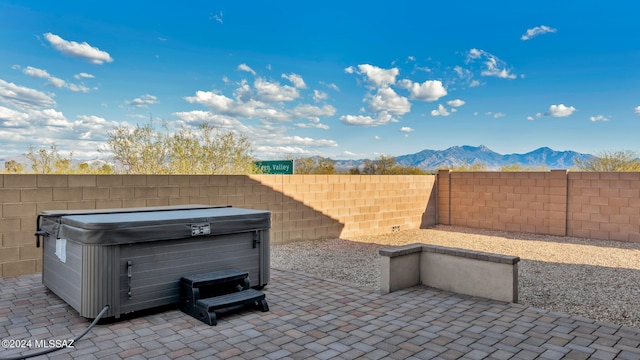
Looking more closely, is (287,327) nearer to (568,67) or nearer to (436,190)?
(436,190)

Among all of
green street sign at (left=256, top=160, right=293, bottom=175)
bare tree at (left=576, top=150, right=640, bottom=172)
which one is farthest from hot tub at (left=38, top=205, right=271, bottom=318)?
bare tree at (left=576, top=150, right=640, bottom=172)

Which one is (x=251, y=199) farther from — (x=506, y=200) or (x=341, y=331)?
(x=506, y=200)

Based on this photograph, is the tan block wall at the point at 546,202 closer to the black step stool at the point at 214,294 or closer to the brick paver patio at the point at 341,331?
the brick paver patio at the point at 341,331

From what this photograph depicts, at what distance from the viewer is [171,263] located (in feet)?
11.1

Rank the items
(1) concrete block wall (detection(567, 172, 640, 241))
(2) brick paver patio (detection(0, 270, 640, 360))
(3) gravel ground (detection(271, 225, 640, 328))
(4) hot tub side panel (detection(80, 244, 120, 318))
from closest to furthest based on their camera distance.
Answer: (2) brick paver patio (detection(0, 270, 640, 360)) < (4) hot tub side panel (detection(80, 244, 120, 318)) < (3) gravel ground (detection(271, 225, 640, 328)) < (1) concrete block wall (detection(567, 172, 640, 241))

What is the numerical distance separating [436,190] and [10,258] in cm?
987

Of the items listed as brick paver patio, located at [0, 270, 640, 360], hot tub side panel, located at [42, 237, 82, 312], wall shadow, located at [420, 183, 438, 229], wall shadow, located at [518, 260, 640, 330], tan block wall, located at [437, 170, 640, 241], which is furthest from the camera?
wall shadow, located at [420, 183, 438, 229]

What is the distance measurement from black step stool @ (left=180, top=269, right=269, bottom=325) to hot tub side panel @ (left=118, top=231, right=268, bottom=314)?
4.0 inches

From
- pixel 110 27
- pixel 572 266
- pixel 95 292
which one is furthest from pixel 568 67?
pixel 95 292

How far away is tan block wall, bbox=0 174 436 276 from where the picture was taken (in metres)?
4.81

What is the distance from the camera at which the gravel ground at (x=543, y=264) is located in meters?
4.00

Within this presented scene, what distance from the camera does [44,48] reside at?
28.5ft

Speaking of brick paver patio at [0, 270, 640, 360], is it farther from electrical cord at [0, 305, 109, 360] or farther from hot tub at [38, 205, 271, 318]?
hot tub at [38, 205, 271, 318]

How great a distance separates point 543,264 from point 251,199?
5.03 metres
